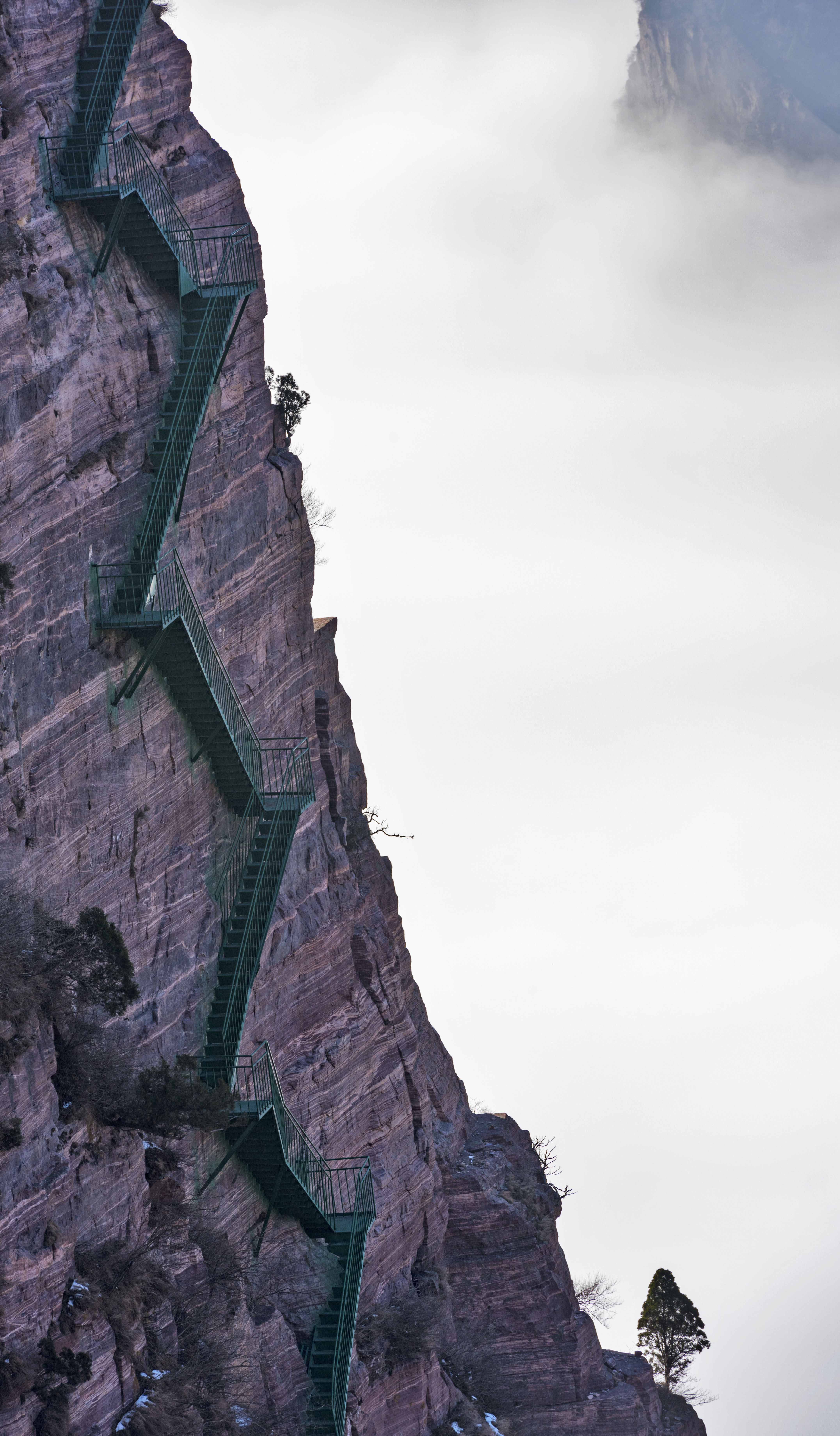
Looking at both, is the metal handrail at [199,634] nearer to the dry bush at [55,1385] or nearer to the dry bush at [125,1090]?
the dry bush at [125,1090]

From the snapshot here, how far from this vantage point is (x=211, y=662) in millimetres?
37188

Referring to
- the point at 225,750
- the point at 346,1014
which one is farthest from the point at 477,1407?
the point at 225,750

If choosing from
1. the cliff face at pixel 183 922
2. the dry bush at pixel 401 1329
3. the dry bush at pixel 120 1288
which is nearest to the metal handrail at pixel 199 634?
the cliff face at pixel 183 922

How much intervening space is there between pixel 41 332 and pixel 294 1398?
19309 millimetres

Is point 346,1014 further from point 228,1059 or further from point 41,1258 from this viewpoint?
point 41,1258

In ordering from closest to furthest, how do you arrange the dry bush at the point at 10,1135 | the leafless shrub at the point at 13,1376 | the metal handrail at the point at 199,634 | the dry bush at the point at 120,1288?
1. the leafless shrub at the point at 13,1376
2. the dry bush at the point at 10,1135
3. the dry bush at the point at 120,1288
4. the metal handrail at the point at 199,634

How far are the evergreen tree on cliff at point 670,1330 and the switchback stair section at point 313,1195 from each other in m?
20.3

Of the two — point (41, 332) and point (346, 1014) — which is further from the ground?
point (41, 332)

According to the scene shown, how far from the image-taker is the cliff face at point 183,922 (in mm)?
29594

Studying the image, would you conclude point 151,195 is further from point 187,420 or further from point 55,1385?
point 55,1385

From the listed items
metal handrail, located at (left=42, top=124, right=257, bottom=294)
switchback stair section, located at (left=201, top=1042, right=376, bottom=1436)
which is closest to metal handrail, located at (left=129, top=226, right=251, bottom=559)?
metal handrail, located at (left=42, top=124, right=257, bottom=294)

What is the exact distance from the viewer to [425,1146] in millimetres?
46031

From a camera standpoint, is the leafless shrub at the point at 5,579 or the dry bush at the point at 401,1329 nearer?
the leafless shrub at the point at 5,579

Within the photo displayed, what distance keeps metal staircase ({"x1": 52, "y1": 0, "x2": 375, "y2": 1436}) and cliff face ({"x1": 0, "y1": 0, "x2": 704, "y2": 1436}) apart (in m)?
0.36
